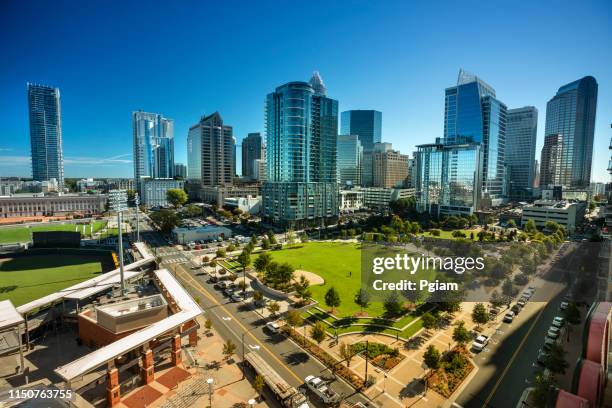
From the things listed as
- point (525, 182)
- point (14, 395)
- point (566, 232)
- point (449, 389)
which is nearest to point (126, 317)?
point (14, 395)

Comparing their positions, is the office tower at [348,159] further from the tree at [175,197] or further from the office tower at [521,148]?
the tree at [175,197]

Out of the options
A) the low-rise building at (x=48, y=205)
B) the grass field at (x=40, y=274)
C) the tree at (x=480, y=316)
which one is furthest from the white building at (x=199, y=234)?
the low-rise building at (x=48, y=205)

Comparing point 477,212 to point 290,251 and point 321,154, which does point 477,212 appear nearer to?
point 321,154

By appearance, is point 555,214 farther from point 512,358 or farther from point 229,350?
point 229,350

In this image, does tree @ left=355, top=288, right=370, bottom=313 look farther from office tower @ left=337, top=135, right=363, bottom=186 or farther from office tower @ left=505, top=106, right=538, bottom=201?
office tower @ left=505, top=106, right=538, bottom=201

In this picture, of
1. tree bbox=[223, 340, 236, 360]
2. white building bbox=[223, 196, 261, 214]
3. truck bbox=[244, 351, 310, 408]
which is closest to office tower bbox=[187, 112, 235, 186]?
white building bbox=[223, 196, 261, 214]
